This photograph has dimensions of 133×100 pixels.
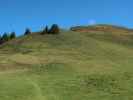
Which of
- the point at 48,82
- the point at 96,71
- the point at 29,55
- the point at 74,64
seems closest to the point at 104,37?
the point at 29,55

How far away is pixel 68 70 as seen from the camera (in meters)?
37.0

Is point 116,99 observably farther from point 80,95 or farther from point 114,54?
point 114,54

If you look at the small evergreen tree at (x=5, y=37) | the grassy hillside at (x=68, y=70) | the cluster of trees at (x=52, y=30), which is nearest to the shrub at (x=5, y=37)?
the small evergreen tree at (x=5, y=37)

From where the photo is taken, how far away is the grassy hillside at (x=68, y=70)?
24.6 metres

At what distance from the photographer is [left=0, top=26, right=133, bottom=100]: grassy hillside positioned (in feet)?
80.6

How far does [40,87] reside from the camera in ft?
87.5

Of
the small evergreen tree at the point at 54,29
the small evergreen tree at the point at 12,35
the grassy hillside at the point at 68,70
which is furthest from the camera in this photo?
the small evergreen tree at the point at 12,35

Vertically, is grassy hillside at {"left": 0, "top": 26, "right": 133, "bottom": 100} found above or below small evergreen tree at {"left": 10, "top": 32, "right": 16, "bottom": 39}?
below

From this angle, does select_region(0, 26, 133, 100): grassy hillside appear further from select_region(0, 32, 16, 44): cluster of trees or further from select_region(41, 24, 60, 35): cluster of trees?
select_region(0, 32, 16, 44): cluster of trees

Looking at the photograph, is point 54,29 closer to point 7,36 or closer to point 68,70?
point 7,36

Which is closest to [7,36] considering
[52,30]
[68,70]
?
[52,30]

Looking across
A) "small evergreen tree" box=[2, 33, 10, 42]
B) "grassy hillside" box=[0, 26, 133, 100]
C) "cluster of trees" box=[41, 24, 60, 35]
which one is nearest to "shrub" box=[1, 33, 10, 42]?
"small evergreen tree" box=[2, 33, 10, 42]

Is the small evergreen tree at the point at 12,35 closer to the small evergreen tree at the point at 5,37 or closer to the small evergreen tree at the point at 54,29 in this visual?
the small evergreen tree at the point at 5,37

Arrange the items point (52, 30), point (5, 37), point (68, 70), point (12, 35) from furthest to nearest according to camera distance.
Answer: point (12, 35), point (5, 37), point (52, 30), point (68, 70)
